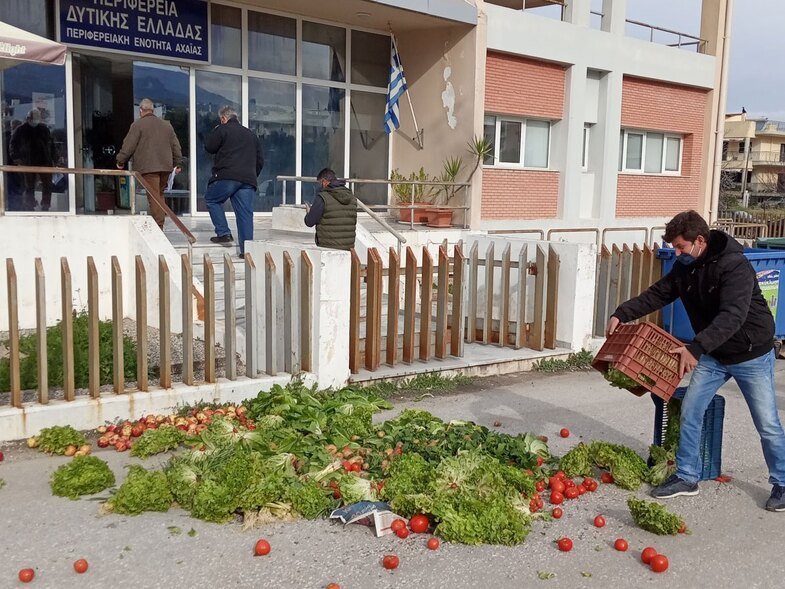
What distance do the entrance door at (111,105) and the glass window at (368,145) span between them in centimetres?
393

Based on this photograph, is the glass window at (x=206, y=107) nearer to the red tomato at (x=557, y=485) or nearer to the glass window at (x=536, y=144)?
the glass window at (x=536, y=144)

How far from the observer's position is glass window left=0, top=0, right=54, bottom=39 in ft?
40.1

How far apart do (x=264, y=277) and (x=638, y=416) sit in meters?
3.66

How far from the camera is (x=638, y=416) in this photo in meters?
7.41

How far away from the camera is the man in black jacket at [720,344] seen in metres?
4.92

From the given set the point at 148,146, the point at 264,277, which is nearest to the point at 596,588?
the point at 264,277

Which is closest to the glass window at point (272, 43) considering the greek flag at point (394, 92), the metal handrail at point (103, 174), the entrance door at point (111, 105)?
the entrance door at point (111, 105)

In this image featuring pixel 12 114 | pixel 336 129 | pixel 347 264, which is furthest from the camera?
pixel 336 129

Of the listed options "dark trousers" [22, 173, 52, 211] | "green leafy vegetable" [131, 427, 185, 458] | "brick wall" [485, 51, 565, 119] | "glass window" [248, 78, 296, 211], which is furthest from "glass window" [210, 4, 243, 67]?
"green leafy vegetable" [131, 427, 185, 458]

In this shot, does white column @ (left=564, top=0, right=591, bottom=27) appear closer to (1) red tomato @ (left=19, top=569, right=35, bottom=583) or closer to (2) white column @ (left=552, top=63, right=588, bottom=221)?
(2) white column @ (left=552, top=63, right=588, bottom=221)

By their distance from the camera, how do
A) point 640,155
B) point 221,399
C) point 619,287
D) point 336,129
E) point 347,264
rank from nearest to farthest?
point 221,399 < point 347,264 < point 619,287 < point 336,129 < point 640,155

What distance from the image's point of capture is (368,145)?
1739 cm

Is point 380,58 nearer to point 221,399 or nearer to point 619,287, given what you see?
point 619,287

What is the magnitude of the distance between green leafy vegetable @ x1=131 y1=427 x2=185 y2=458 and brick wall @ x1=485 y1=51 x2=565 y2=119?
12.7 m
